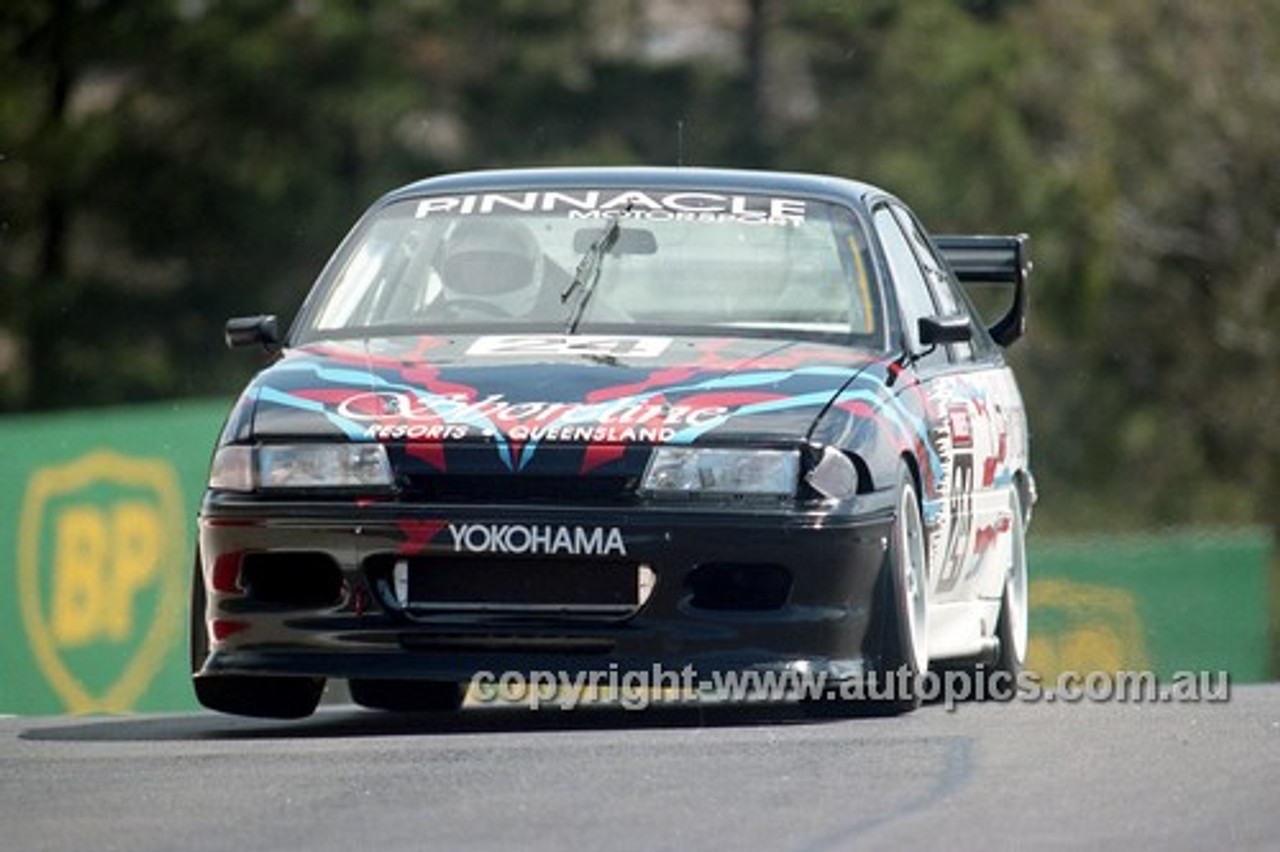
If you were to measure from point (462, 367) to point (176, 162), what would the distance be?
33.0 metres

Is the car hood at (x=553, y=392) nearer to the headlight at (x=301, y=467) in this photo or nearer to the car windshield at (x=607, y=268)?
the headlight at (x=301, y=467)

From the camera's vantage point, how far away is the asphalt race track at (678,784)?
6.07 meters

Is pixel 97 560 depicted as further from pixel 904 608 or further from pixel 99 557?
pixel 904 608

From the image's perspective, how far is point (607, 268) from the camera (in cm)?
913

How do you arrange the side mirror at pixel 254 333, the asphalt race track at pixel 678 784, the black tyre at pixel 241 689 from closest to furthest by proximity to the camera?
the asphalt race track at pixel 678 784
the black tyre at pixel 241 689
the side mirror at pixel 254 333

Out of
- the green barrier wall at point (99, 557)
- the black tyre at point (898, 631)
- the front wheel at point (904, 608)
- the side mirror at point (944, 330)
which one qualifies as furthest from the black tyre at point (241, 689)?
the green barrier wall at point (99, 557)

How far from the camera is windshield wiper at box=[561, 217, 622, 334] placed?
29.4 ft

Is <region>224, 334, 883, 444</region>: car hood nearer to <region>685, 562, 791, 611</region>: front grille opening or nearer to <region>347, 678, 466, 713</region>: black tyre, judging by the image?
<region>685, 562, 791, 611</region>: front grille opening

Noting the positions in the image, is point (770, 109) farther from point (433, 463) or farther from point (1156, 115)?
point (433, 463)

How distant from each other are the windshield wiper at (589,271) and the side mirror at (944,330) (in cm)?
84

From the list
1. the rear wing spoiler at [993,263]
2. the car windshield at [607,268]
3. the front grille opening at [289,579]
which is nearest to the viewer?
the front grille opening at [289,579]

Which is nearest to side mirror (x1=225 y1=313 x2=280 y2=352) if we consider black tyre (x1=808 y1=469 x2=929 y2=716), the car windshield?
the car windshield

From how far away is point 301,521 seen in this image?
8070mm

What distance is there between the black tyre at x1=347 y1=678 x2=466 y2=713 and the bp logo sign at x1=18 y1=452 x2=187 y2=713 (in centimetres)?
337
